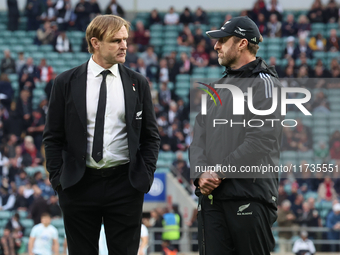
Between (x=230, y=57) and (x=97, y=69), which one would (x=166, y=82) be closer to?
(x=230, y=57)

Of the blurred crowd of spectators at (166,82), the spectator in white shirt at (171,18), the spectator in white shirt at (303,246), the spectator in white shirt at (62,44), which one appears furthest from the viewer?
the spectator in white shirt at (171,18)

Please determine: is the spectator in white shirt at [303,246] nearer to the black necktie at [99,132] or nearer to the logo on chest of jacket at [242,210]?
the logo on chest of jacket at [242,210]

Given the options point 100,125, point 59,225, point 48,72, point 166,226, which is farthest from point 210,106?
point 48,72

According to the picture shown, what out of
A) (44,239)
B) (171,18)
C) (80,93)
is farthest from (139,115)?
(171,18)

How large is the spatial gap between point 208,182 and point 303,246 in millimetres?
7011

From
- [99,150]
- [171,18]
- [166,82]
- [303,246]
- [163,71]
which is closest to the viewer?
[99,150]

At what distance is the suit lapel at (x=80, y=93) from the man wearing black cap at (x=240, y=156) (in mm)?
770

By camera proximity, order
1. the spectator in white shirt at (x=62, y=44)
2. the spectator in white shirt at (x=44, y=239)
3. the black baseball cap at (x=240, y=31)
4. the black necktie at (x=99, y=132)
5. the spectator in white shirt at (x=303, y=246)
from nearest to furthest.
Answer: the black necktie at (x=99, y=132)
the black baseball cap at (x=240, y=31)
the spectator in white shirt at (x=44, y=239)
the spectator in white shirt at (x=303, y=246)
the spectator in white shirt at (x=62, y=44)

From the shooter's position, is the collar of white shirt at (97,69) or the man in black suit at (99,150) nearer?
the man in black suit at (99,150)

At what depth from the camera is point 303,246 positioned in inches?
407

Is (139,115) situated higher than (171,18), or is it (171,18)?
(139,115)

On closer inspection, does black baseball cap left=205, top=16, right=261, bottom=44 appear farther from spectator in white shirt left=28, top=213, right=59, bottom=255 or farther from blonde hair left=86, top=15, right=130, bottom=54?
spectator in white shirt left=28, top=213, right=59, bottom=255

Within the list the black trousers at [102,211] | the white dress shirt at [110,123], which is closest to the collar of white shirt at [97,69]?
the white dress shirt at [110,123]

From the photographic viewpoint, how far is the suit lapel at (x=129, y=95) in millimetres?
3766
